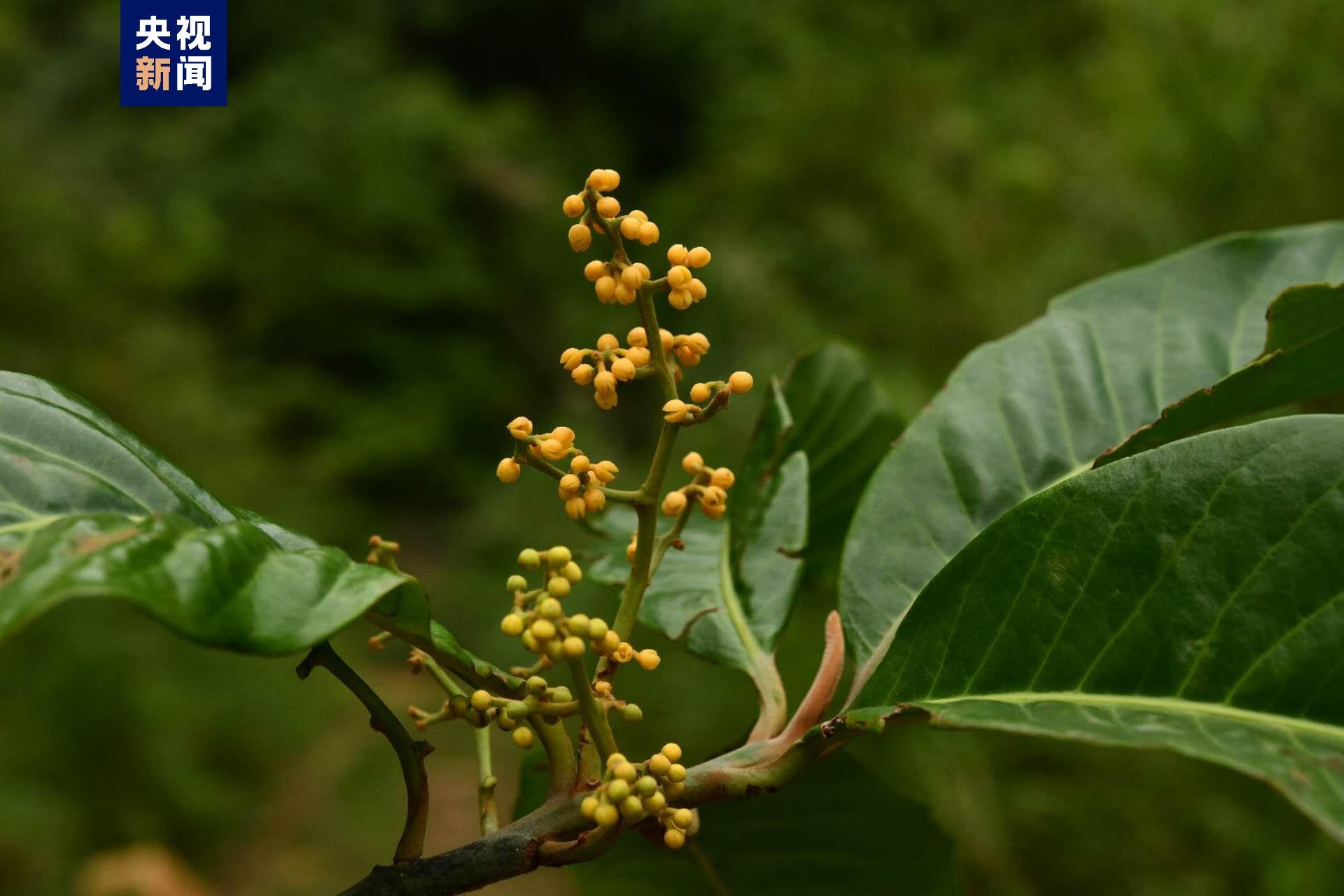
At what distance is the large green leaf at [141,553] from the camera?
32 cm

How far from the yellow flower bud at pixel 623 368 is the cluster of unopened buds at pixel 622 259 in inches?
1.0

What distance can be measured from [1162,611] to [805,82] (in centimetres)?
492

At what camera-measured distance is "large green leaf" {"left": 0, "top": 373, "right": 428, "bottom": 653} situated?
0.32m

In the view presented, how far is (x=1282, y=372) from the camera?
54cm

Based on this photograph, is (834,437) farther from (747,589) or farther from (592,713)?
(592,713)

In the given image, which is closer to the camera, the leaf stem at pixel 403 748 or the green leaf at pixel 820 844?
the leaf stem at pixel 403 748

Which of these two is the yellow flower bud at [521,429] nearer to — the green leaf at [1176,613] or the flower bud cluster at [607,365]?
the flower bud cluster at [607,365]

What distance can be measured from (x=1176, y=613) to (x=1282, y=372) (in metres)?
0.23

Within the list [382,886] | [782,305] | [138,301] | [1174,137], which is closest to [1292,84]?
[1174,137]

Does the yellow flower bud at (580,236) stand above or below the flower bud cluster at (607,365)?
above

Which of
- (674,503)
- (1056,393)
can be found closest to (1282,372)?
(1056,393)

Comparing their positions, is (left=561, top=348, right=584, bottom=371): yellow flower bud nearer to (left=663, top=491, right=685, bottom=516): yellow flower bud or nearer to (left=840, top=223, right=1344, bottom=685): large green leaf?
(left=663, top=491, right=685, bottom=516): yellow flower bud

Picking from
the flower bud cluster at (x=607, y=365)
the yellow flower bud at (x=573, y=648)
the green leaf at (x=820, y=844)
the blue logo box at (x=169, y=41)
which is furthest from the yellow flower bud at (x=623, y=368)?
the blue logo box at (x=169, y=41)

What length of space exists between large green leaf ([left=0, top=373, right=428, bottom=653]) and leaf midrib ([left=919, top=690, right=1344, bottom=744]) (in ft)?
0.75
